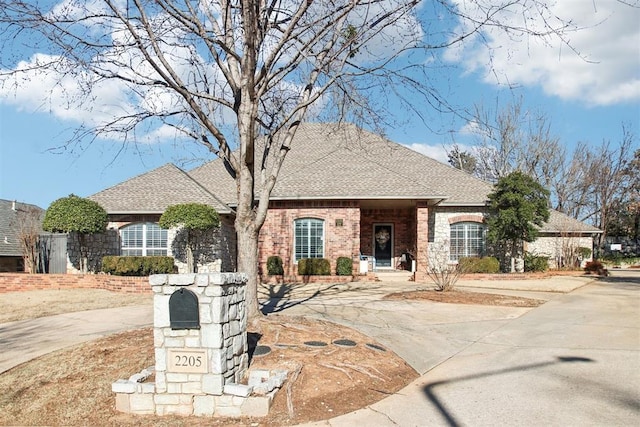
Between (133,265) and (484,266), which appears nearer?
(133,265)

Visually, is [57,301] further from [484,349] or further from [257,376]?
[484,349]

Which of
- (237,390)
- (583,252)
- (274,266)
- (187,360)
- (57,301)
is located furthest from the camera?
(583,252)

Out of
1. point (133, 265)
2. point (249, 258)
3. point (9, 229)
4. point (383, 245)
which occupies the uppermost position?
point (9, 229)

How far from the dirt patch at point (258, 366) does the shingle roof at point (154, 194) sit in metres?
10.9

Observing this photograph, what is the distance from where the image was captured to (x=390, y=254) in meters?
21.3

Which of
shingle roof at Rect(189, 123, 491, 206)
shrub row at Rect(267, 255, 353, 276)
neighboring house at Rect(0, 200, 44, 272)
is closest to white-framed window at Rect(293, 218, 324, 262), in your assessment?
shrub row at Rect(267, 255, 353, 276)

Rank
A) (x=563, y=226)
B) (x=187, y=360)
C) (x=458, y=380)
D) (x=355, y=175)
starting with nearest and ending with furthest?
(x=187, y=360) → (x=458, y=380) → (x=355, y=175) → (x=563, y=226)

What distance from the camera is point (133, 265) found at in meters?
16.2

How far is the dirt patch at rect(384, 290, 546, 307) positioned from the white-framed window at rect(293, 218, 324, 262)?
5.43 m

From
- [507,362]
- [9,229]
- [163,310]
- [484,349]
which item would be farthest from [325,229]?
[9,229]

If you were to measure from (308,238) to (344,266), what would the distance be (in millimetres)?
Answer: 1877

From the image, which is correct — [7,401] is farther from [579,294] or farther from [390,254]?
[390,254]

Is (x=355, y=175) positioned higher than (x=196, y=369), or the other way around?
(x=355, y=175)

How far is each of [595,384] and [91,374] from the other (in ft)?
21.1
